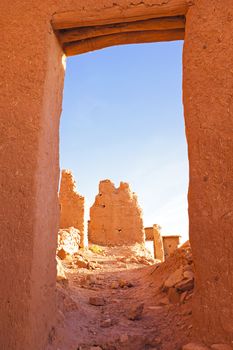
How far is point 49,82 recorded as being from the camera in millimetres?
2516

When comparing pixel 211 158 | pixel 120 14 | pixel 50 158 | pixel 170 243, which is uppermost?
pixel 120 14

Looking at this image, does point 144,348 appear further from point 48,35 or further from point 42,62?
point 48,35

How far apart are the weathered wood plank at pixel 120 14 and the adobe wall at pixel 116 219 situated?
10.2 metres

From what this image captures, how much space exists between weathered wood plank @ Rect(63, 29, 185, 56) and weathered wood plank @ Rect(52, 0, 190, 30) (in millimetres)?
266

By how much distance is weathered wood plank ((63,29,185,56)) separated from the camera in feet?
9.39

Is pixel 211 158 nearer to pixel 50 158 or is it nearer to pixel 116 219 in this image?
pixel 50 158

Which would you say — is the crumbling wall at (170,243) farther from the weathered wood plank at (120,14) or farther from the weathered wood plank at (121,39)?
the weathered wood plank at (120,14)

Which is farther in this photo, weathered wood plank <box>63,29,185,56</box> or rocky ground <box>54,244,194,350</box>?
weathered wood plank <box>63,29,185,56</box>

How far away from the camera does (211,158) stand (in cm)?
215

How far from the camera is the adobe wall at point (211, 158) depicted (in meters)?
1.95

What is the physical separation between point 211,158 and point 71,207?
8940mm

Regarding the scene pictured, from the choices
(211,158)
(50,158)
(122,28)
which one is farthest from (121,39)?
(211,158)

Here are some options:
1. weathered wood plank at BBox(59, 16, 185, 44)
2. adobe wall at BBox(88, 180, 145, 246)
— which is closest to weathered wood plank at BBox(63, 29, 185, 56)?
weathered wood plank at BBox(59, 16, 185, 44)

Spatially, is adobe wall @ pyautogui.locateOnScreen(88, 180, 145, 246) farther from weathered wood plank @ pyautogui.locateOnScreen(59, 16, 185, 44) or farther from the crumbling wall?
weathered wood plank @ pyautogui.locateOnScreen(59, 16, 185, 44)
